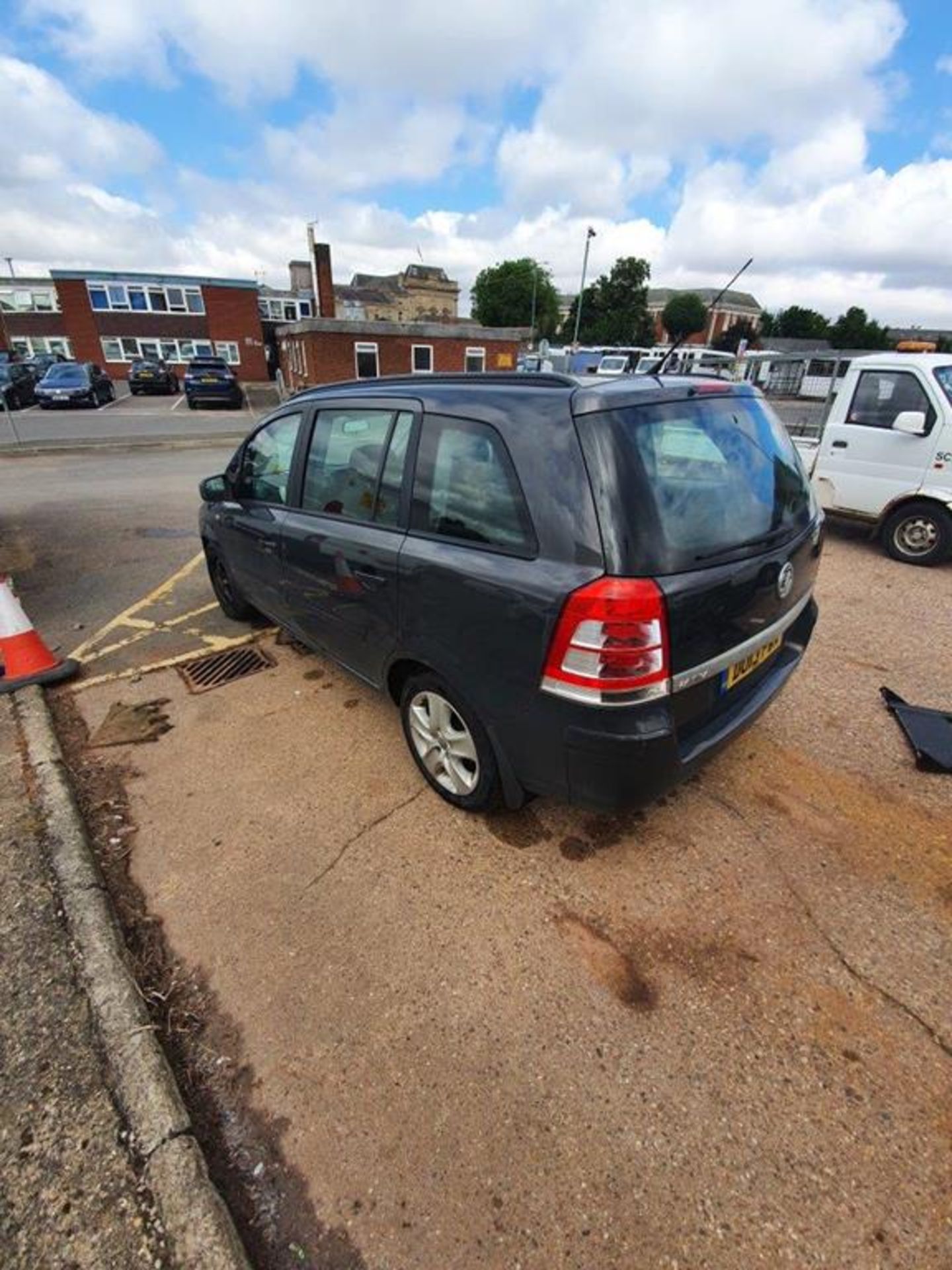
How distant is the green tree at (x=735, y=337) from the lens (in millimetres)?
61884

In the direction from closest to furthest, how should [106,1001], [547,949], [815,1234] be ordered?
[815,1234], [106,1001], [547,949]

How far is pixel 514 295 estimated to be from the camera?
222 feet

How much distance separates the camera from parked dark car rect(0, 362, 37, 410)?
23.1 m

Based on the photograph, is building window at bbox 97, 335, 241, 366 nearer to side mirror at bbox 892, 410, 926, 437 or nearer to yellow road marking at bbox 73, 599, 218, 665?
yellow road marking at bbox 73, 599, 218, 665

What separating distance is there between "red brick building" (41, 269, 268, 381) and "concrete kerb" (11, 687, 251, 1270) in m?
42.0

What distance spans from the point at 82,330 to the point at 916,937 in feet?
156

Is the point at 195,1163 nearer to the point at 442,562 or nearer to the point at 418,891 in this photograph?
the point at 418,891

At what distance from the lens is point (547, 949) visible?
2.17m

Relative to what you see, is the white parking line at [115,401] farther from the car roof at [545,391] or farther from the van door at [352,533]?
the car roof at [545,391]

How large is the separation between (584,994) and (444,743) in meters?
1.14

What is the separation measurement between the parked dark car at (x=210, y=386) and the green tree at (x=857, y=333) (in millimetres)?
67592

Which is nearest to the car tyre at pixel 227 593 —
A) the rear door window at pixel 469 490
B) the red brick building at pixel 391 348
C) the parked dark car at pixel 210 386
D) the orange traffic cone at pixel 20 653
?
the orange traffic cone at pixel 20 653

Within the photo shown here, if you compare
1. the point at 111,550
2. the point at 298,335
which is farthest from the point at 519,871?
the point at 298,335

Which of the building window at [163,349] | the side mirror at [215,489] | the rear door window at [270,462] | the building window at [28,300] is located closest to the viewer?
the rear door window at [270,462]
